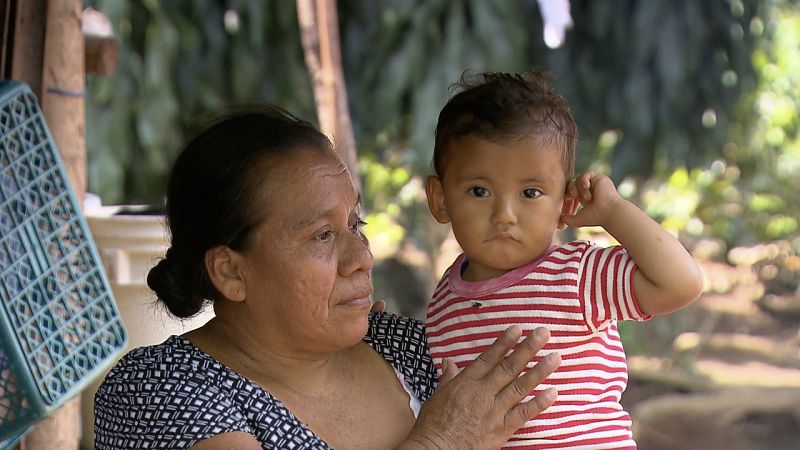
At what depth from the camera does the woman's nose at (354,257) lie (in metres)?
2.05

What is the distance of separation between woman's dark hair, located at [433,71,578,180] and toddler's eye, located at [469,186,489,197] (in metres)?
0.09

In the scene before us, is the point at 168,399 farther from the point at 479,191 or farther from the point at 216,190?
the point at 479,191

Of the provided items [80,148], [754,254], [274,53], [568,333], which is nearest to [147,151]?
[274,53]

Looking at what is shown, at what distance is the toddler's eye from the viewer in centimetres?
201

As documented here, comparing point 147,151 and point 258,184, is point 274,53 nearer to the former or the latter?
point 147,151

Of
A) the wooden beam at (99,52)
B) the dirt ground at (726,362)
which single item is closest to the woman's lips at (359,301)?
the wooden beam at (99,52)

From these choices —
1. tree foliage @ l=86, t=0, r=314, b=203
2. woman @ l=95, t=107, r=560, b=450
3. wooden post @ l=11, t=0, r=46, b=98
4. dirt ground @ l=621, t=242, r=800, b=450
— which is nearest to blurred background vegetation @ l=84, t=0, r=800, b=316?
tree foliage @ l=86, t=0, r=314, b=203

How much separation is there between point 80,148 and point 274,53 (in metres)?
3.91

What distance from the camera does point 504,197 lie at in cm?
198

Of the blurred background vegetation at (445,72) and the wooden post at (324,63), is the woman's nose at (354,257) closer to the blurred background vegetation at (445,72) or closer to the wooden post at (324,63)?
the wooden post at (324,63)

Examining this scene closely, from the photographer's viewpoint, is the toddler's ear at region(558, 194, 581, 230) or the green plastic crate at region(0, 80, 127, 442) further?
the toddler's ear at region(558, 194, 581, 230)

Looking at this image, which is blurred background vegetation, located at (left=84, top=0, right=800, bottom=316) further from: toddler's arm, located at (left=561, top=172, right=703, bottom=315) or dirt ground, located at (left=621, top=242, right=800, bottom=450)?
toddler's arm, located at (left=561, top=172, right=703, bottom=315)

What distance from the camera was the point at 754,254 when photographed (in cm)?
805

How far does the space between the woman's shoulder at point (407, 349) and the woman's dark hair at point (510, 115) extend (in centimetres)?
40
